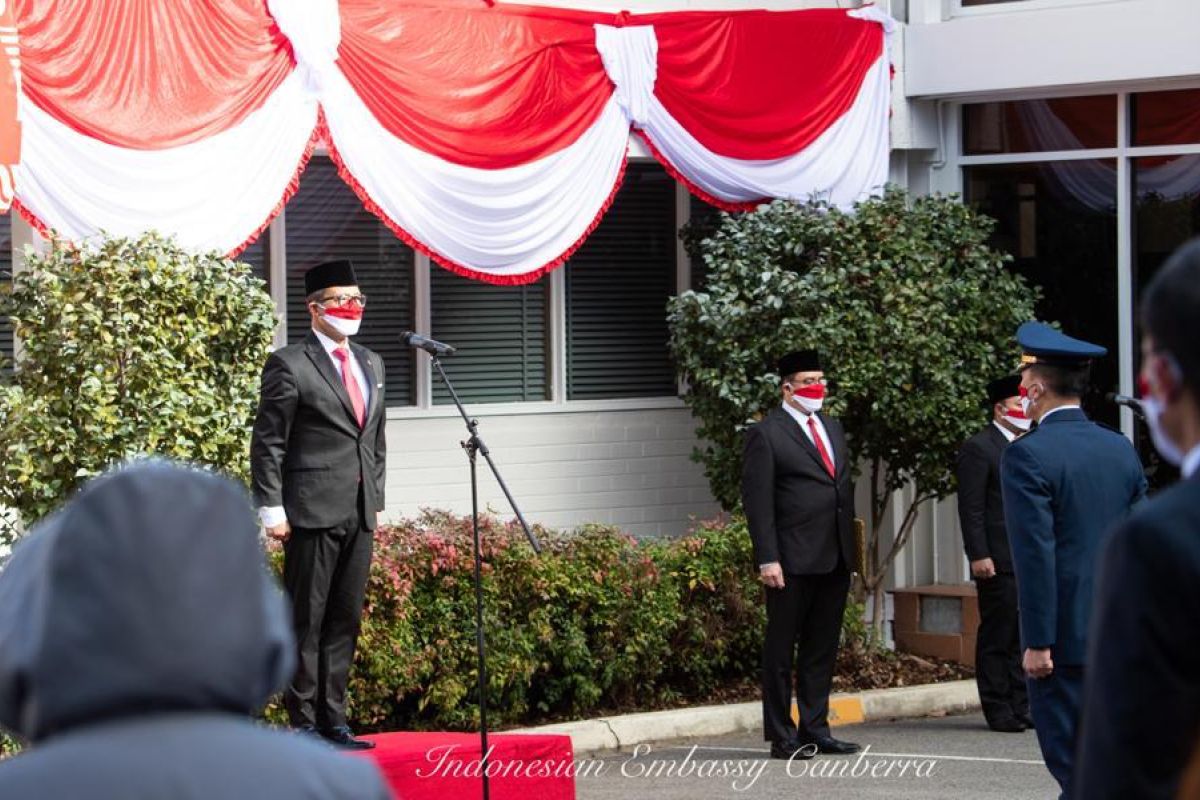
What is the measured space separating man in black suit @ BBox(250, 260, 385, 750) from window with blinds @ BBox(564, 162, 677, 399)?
16.4 feet

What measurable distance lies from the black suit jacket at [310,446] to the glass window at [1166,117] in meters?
7.06

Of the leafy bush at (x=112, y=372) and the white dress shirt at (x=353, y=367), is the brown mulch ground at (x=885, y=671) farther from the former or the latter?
the leafy bush at (x=112, y=372)

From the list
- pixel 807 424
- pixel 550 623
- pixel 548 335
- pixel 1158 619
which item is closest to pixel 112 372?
pixel 550 623

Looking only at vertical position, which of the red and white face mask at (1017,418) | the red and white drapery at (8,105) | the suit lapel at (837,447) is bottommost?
the suit lapel at (837,447)

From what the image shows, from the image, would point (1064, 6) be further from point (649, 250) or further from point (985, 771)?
point (985, 771)

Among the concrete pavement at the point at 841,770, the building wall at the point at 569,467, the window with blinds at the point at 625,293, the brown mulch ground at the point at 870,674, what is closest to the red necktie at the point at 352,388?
the concrete pavement at the point at 841,770

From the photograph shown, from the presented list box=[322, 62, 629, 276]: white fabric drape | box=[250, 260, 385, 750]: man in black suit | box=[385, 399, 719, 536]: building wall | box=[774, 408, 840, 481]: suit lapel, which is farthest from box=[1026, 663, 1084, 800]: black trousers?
box=[385, 399, 719, 536]: building wall

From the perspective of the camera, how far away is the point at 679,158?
43.5ft

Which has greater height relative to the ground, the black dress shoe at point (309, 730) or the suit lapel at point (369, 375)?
the suit lapel at point (369, 375)

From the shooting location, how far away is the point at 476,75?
12188 mm

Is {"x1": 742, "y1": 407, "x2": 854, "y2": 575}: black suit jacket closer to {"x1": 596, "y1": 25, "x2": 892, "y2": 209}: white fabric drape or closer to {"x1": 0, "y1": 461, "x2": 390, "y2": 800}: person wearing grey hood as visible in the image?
{"x1": 596, "y1": 25, "x2": 892, "y2": 209}: white fabric drape

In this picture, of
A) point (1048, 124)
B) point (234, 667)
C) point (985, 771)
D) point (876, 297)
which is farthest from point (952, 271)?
point (234, 667)

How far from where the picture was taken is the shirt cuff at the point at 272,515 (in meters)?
8.98

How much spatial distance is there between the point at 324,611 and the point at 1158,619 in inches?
264
